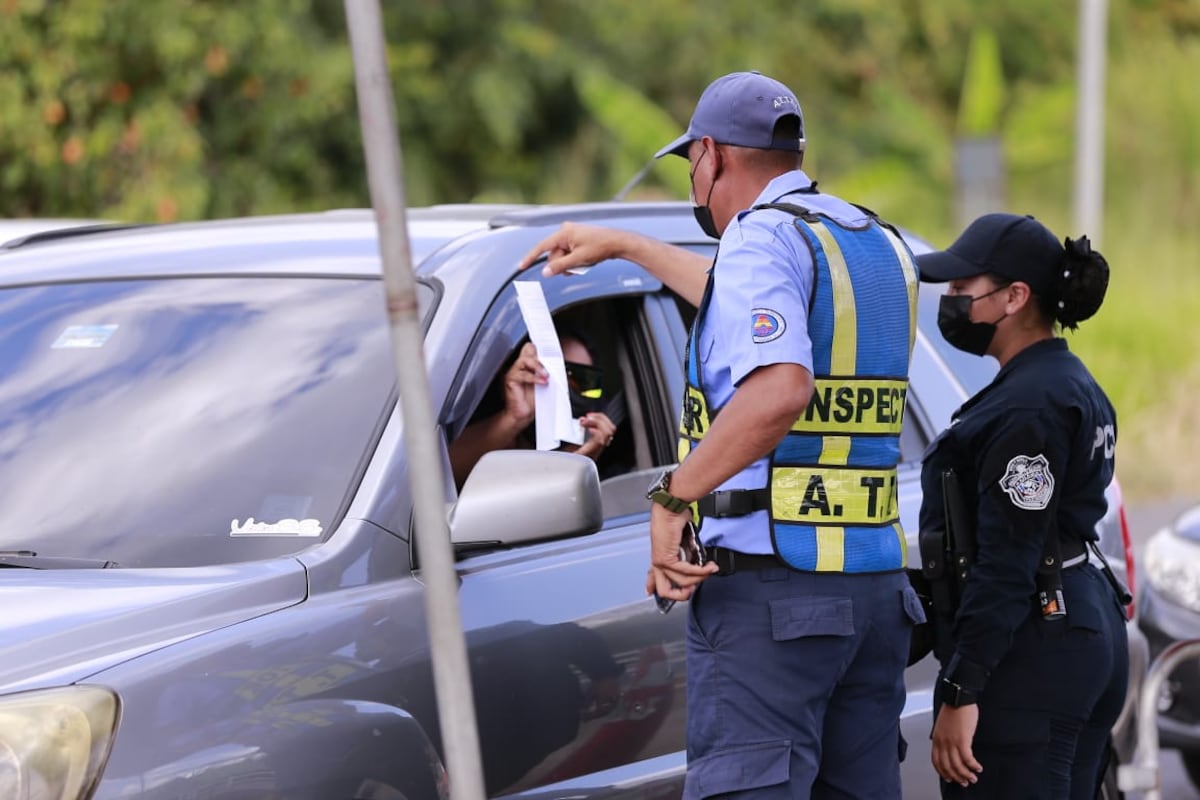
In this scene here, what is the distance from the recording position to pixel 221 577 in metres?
3.04

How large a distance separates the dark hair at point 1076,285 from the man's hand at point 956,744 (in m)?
0.83

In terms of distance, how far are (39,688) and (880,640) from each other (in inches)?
57.9

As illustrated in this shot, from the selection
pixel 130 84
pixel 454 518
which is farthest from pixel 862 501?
pixel 130 84

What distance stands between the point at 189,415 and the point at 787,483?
114 cm

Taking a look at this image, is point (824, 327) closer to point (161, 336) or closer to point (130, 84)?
point (161, 336)

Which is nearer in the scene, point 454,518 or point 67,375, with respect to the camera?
point 454,518

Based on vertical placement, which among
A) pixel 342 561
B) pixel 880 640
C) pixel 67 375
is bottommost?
pixel 880 640

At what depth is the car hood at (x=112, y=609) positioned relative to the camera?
2750mm

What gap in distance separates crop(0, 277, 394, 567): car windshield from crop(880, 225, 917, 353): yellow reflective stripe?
3.19 ft

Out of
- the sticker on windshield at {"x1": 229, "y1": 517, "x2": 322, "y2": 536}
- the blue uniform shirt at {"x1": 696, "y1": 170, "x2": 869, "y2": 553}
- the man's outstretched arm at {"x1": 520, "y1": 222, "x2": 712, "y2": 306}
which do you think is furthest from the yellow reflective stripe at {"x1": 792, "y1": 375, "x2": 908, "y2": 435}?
the sticker on windshield at {"x1": 229, "y1": 517, "x2": 322, "y2": 536}

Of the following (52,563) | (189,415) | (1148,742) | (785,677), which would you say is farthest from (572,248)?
(1148,742)

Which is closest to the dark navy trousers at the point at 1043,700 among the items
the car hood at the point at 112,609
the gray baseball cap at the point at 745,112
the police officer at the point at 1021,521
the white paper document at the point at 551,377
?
the police officer at the point at 1021,521

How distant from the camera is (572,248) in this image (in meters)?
3.87

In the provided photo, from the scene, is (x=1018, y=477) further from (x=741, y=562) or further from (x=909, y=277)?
(x=741, y=562)
